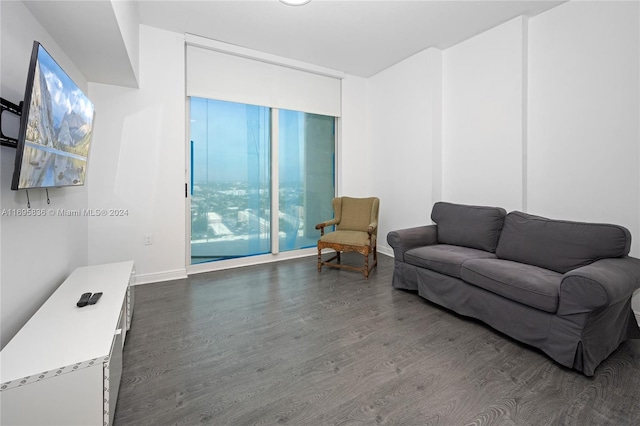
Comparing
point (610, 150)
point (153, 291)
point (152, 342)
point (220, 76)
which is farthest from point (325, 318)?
point (220, 76)

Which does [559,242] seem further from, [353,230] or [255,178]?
[255,178]

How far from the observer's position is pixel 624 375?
1723 mm

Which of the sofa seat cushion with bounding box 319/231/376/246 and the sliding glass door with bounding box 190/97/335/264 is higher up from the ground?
the sliding glass door with bounding box 190/97/335/264

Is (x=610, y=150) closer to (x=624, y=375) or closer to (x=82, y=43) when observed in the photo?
(x=624, y=375)

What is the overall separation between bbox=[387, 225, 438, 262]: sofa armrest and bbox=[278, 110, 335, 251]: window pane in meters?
1.74

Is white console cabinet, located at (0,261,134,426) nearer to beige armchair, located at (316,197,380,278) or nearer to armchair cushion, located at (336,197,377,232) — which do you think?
beige armchair, located at (316,197,380,278)

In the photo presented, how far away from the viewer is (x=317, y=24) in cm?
317

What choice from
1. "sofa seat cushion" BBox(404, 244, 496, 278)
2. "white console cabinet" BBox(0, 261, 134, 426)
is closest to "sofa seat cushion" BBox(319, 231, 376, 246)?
"sofa seat cushion" BBox(404, 244, 496, 278)

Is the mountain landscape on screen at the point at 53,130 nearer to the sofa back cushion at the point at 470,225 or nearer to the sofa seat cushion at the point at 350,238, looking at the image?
the sofa seat cushion at the point at 350,238

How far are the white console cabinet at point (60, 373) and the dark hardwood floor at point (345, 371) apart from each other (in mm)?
336

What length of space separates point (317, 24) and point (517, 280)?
10.2ft

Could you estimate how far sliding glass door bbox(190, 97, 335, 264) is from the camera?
3.68 metres

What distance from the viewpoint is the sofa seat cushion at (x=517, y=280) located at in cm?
188

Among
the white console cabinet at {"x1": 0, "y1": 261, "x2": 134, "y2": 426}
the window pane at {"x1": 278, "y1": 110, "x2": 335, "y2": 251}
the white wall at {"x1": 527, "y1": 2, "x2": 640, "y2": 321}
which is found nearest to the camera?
the white console cabinet at {"x1": 0, "y1": 261, "x2": 134, "y2": 426}
